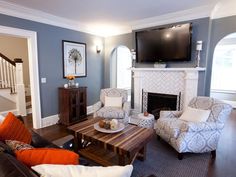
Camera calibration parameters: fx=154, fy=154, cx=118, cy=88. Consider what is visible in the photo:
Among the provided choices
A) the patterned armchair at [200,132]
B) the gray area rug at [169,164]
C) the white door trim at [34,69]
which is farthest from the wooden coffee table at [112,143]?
the white door trim at [34,69]

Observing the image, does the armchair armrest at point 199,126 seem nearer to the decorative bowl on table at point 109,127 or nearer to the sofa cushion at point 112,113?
the decorative bowl on table at point 109,127

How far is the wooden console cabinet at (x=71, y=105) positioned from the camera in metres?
3.80

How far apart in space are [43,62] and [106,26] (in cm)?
206

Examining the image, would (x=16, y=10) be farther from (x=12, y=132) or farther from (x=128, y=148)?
(x=128, y=148)

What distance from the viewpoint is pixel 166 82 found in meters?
4.02

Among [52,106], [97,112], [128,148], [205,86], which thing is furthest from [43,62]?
[205,86]

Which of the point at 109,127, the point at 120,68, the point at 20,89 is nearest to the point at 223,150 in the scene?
the point at 109,127

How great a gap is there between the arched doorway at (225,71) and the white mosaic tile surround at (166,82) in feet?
9.46

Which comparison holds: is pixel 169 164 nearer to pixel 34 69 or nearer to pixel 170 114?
pixel 170 114

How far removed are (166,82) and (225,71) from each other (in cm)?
353

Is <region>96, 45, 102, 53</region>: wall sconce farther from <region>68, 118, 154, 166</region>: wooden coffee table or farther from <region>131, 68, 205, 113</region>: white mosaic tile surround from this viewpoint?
<region>68, 118, 154, 166</region>: wooden coffee table

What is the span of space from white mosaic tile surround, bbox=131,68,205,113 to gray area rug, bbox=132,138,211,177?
1.51 metres

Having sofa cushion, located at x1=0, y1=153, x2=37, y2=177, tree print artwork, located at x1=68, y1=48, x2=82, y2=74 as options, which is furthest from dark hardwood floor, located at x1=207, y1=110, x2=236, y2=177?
tree print artwork, located at x1=68, y1=48, x2=82, y2=74

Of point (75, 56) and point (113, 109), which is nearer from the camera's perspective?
point (113, 109)
